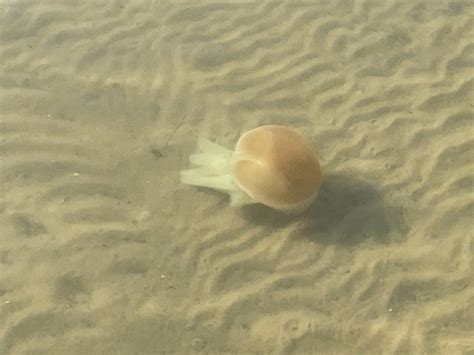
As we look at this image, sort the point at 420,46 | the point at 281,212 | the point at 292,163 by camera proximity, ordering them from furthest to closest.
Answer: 1. the point at 420,46
2. the point at 281,212
3. the point at 292,163

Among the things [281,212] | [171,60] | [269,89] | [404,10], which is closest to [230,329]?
[281,212]

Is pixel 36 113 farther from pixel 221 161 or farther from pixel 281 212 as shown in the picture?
pixel 281 212

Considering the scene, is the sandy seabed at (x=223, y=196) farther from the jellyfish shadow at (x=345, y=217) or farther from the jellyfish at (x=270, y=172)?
the jellyfish at (x=270, y=172)

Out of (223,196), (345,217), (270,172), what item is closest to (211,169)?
(223,196)

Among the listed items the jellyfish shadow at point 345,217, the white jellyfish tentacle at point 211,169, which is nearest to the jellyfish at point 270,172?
the white jellyfish tentacle at point 211,169

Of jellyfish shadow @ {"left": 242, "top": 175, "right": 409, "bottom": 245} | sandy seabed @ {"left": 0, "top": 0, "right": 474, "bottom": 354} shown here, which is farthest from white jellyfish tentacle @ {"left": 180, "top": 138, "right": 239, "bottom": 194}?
jellyfish shadow @ {"left": 242, "top": 175, "right": 409, "bottom": 245}

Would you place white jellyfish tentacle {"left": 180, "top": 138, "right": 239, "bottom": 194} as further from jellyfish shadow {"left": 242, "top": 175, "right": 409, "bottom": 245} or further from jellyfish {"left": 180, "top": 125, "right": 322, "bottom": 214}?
jellyfish shadow {"left": 242, "top": 175, "right": 409, "bottom": 245}

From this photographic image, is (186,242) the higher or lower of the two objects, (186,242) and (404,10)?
the lower
